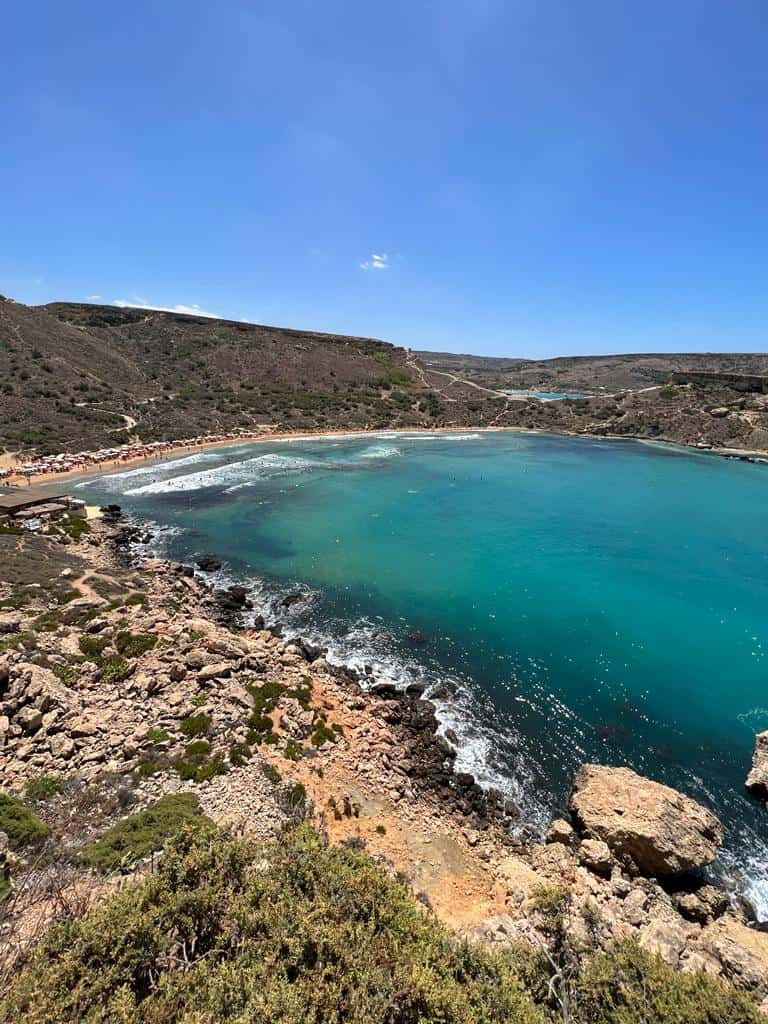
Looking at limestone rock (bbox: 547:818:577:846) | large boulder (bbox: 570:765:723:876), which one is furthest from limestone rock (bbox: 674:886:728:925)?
limestone rock (bbox: 547:818:577:846)

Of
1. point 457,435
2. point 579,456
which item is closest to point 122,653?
point 579,456

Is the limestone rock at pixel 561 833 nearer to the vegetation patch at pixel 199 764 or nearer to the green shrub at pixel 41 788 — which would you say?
the vegetation patch at pixel 199 764

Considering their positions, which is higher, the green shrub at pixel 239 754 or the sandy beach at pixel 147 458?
the sandy beach at pixel 147 458

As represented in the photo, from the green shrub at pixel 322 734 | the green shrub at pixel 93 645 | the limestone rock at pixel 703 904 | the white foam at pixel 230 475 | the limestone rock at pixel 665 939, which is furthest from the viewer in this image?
the white foam at pixel 230 475

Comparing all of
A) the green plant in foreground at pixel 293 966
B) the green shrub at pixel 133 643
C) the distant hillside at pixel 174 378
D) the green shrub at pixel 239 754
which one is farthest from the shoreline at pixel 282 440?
the green plant in foreground at pixel 293 966

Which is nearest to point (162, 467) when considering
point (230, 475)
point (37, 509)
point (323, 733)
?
point (230, 475)

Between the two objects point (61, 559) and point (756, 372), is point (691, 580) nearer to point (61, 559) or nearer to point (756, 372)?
point (61, 559)

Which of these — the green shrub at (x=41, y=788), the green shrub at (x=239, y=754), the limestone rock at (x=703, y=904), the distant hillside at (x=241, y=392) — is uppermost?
the distant hillside at (x=241, y=392)
